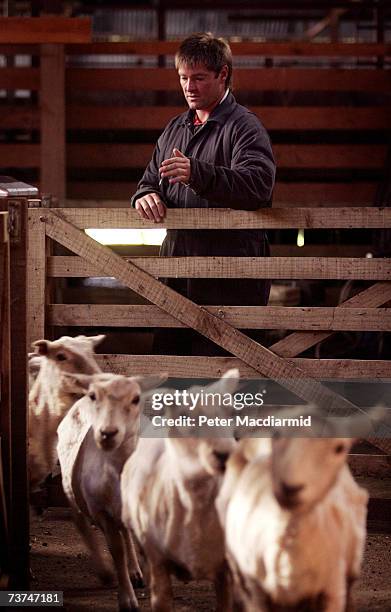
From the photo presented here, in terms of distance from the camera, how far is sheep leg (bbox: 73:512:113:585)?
146 inches

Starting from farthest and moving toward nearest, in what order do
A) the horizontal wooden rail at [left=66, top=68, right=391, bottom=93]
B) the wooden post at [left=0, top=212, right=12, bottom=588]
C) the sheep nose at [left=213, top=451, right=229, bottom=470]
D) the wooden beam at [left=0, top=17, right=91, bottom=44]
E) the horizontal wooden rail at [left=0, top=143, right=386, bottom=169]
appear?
the horizontal wooden rail at [left=0, top=143, right=386, bottom=169], the horizontal wooden rail at [left=66, top=68, right=391, bottom=93], the wooden beam at [left=0, top=17, right=91, bottom=44], the wooden post at [left=0, top=212, right=12, bottom=588], the sheep nose at [left=213, top=451, right=229, bottom=470]

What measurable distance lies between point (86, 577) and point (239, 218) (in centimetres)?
Answer: 171

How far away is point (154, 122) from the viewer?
335 inches

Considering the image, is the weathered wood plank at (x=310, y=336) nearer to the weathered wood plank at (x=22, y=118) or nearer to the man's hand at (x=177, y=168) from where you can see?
the man's hand at (x=177, y=168)

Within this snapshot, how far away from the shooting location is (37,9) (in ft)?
29.5

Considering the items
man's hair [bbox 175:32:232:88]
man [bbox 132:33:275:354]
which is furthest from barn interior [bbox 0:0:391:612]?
man's hair [bbox 175:32:232:88]

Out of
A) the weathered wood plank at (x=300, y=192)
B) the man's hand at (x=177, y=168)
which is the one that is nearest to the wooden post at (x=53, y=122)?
the weathered wood plank at (x=300, y=192)

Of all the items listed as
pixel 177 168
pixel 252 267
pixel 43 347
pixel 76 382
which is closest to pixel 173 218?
pixel 252 267

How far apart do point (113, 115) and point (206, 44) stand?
14.6 feet

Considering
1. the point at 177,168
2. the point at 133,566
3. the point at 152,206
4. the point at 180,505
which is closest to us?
the point at 180,505

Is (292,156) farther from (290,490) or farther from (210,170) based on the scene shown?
(290,490)

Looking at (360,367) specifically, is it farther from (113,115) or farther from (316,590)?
(113,115)

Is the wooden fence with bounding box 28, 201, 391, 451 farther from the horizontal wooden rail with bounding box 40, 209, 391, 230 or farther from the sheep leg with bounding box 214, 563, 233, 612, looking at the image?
the sheep leg with bounding box 214, 563, 233, 612

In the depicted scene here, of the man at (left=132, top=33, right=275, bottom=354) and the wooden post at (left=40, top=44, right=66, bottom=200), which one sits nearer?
the man at (left=132, top=33, right=275, bottom=354)
